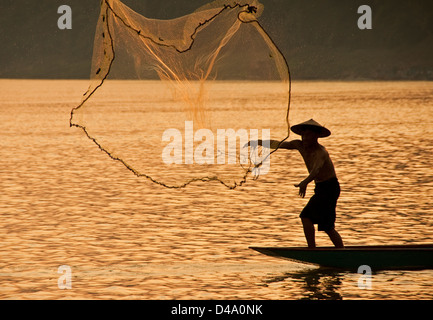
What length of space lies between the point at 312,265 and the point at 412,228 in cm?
346

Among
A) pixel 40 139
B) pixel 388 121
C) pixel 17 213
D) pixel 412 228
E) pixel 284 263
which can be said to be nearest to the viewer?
pixel 284 263

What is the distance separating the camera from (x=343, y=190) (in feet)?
68.6

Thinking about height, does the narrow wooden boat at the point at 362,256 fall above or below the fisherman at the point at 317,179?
below

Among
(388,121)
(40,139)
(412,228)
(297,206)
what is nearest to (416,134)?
(388,121)

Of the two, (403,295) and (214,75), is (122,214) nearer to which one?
(214,75)

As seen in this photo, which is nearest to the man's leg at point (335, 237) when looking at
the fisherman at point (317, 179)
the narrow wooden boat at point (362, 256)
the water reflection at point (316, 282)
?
the fisherman at point (317, 179)

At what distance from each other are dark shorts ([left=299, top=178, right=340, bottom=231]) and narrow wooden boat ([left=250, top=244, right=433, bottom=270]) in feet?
1.19

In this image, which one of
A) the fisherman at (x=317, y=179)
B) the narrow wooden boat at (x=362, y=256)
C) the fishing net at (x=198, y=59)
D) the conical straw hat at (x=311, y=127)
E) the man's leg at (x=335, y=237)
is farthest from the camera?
the man's leg at (x=335, y=237)

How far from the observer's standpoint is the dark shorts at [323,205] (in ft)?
39.4

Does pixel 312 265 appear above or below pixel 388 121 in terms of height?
below

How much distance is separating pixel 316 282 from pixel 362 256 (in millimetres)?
852

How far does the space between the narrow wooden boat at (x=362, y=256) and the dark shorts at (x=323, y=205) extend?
36 centimetres
